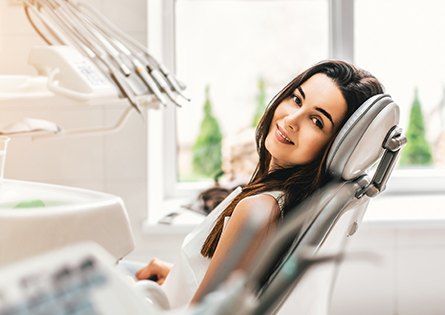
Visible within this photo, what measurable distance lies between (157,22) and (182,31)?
22 cm

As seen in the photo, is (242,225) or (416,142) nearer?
(242,225)

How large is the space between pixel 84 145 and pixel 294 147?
1.15m

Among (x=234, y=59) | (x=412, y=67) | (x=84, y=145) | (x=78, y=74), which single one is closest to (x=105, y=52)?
(x=78, y=74)

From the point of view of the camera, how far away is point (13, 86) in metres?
1.10

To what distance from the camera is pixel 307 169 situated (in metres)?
1.09

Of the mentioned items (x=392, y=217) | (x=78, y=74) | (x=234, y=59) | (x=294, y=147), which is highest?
(x=234, y=59)

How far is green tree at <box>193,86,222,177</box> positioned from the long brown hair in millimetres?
1361

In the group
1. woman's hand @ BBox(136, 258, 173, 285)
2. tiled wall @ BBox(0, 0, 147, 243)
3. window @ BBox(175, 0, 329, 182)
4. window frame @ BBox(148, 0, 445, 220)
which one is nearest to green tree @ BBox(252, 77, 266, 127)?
window @ BBox(175, 0, 329, 182)

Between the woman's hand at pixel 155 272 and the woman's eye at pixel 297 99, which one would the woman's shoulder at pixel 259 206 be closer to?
the woman's eye at pixel 297 99

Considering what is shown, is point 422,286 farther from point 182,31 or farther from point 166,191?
point 182,31

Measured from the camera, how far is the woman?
1036 millimetres

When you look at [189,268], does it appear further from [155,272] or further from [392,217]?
[392,217]

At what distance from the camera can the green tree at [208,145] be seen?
→ 2.55 meters

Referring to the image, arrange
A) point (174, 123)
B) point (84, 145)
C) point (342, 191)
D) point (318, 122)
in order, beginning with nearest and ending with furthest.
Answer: point (342, 191) < point (318, 122) < point (84, 145) < point (174, 123)
